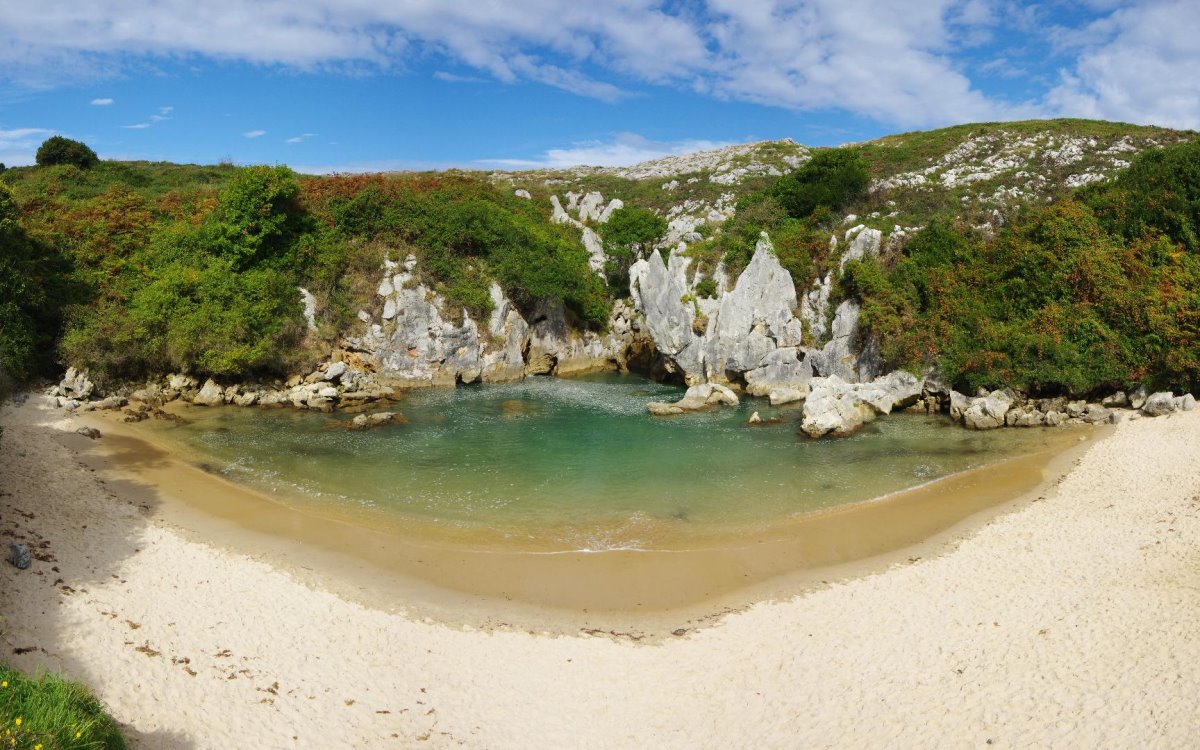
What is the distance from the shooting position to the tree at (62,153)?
4812cm

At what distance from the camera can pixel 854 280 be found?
104 ft

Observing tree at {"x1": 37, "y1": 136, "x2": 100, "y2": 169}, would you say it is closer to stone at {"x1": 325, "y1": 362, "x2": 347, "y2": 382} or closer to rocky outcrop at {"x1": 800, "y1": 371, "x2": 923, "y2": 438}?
stone at {"x1": 325, "y1": 362, "x2": 347, "y2": 382}

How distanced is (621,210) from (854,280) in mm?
19899

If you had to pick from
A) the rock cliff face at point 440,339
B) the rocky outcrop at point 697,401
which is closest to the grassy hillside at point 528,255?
the rock cliff face at point 440,339

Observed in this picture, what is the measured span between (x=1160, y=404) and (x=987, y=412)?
5.40m

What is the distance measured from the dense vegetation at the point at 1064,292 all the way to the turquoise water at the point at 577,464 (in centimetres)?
411

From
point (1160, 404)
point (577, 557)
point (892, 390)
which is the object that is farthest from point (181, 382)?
point (1160, 404)

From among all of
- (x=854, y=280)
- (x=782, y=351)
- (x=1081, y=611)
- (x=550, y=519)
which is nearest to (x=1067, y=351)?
(x=854, y=280)

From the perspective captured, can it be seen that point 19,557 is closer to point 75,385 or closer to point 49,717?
point 49,717

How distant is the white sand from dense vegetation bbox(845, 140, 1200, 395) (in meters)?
12.8

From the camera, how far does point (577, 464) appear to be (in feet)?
71.4

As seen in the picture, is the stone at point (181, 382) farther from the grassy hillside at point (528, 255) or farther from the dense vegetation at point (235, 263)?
the grassy hillside at point (528, 255)

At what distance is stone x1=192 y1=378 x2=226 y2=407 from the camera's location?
1165 inches

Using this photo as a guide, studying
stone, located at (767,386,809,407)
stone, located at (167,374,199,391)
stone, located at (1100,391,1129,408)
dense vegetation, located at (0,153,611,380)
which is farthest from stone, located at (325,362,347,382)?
stone, located at (1100,391,1129,408)
